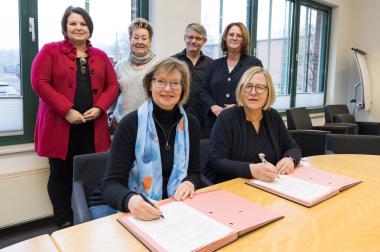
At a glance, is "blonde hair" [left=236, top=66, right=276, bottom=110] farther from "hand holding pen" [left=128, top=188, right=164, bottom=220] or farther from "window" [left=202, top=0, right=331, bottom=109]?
"window" [left=202, top=0, right=331, bottom=109]

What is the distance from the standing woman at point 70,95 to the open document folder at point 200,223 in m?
1.25

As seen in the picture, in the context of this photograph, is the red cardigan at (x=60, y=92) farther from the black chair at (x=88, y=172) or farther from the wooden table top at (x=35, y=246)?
the wooden table top at (x=35, y=246)

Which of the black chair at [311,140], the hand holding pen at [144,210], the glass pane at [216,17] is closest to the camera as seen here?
the hand holding pen at [144,210]

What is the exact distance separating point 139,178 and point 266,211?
56 centimetres

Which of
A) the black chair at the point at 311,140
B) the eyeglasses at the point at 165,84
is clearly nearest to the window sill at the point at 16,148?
the eyeglasses at the point at 165,84

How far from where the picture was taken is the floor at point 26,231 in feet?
8.19

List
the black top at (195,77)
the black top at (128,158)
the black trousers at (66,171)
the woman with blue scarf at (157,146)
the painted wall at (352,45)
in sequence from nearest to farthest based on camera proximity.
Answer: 1. the black top at (128,158)
2. the woman with blue scarf at (157,146)
3. the black trousers at (66,171)
4. the black top at (195,77)
5. the painted wall at (352,45)

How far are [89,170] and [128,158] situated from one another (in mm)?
285

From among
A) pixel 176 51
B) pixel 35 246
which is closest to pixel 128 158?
pixel 35 246

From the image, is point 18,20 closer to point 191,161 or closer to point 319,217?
point 191,161

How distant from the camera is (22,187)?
247cm

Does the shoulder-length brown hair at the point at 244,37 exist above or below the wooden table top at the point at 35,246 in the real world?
above

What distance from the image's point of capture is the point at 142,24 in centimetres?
247

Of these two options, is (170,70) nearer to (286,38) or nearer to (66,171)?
(66,171)
